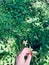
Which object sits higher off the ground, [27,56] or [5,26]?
[5,26]

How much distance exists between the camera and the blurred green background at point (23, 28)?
484cm

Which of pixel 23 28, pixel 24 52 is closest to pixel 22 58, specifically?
pixel 24 52

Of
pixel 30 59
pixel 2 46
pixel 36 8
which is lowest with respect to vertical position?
pixel 30 59

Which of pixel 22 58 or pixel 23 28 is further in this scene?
pixel 23 28

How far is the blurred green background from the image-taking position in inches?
191

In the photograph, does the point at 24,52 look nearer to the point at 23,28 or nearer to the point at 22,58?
the point at 22,58

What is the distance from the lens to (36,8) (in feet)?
17.8

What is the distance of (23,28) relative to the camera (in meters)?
5.16

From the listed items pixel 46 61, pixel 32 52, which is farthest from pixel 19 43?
pixel 46 61

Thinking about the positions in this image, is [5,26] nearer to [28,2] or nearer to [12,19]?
[12,19]

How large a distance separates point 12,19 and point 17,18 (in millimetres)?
127

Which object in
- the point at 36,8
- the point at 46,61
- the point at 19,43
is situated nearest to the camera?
the point at 46,61

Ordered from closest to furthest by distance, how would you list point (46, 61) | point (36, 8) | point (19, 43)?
point (46, 61) → point (19, 43) → point (36, 8)

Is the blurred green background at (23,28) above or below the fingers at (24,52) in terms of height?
above
